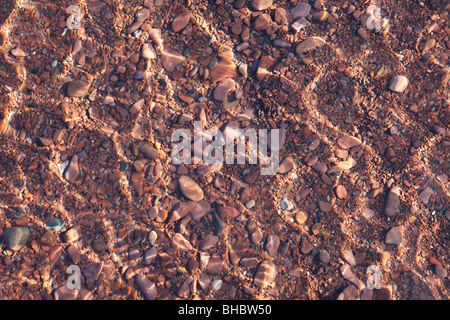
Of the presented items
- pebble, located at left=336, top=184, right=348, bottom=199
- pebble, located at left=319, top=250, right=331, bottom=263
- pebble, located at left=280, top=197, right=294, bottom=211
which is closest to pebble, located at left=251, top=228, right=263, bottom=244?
pebble, located at left=280, top=197, right=294, bottom=211

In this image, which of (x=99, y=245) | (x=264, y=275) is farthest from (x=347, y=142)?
(x=99, y=245)

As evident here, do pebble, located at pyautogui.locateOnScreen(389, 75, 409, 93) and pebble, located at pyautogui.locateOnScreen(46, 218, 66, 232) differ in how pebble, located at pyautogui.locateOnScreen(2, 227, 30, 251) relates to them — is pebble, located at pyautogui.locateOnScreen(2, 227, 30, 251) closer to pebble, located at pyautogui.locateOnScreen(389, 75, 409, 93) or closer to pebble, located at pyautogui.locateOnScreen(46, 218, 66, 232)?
pebble, located at pyautogui.locateOnScreen(46, 218, 66, 232)

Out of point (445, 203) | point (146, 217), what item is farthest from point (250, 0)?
point (445, 203)

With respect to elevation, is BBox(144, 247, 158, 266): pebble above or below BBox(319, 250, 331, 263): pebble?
below

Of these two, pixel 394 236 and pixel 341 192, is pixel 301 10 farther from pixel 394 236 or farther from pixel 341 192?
pixel 394 236
